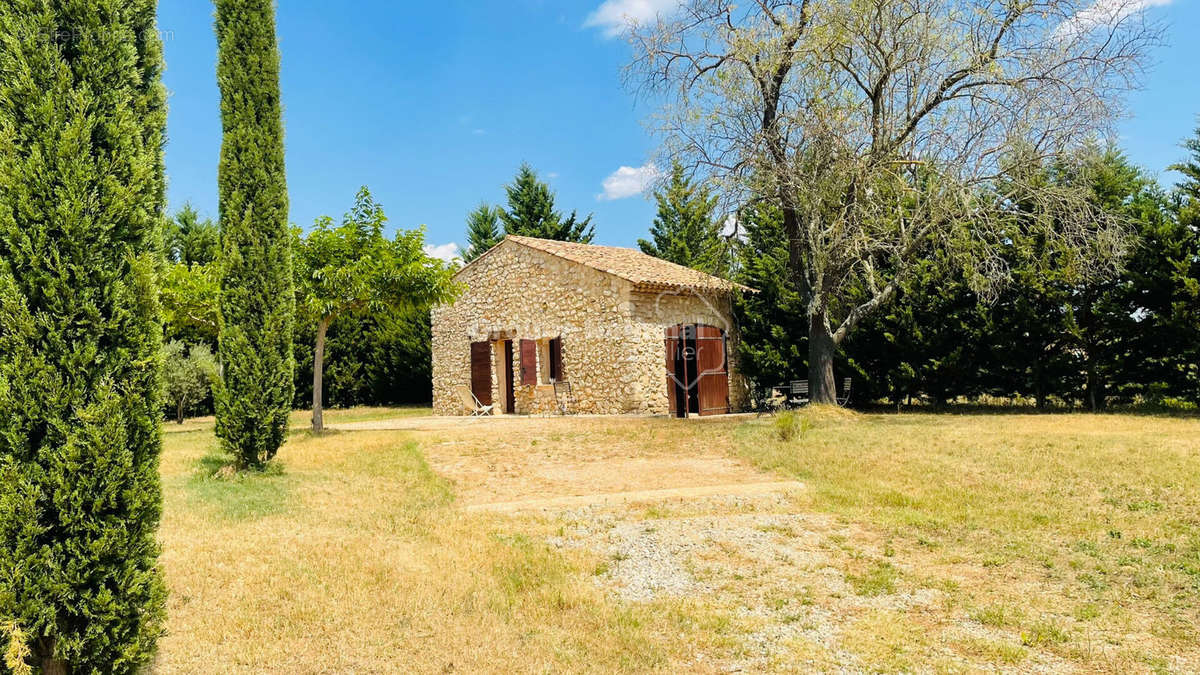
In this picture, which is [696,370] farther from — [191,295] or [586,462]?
[191,295]

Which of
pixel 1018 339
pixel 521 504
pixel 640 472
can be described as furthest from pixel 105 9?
pixel 1018 339

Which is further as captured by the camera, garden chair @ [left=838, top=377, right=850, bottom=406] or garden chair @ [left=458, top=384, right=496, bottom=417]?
garden chair @ [left=458, top=384, right=496, bottom=417]

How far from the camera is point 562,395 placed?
660 inches

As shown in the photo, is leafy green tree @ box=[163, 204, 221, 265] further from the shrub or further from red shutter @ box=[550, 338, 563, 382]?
the shrub

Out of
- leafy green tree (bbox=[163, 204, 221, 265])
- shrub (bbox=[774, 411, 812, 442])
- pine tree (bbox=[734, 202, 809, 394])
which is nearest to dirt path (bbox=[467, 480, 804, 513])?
shrub (bbox=[774, 411, 812, 442])

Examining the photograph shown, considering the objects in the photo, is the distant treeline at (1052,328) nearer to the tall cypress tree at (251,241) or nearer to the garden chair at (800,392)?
the garden chair at (800,392)

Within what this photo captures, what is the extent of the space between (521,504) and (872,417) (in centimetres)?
934

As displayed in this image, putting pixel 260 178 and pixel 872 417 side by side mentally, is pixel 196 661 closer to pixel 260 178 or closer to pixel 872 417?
pixel 260 178

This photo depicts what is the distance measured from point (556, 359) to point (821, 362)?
19.9ft

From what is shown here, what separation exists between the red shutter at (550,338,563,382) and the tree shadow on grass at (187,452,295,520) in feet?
26.9

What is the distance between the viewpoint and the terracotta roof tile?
51.4 ft

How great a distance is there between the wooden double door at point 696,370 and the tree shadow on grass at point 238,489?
9.28 meters

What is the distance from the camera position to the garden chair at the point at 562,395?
1662cm

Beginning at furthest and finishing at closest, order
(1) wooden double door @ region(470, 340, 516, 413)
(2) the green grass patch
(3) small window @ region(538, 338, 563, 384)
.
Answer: (1) wooden double door @ region(470, 340, 516, 413)
(3) small window @ region(538, 338, 563, 384)
(2) the green grass patch
